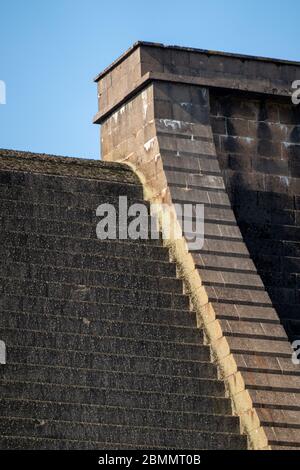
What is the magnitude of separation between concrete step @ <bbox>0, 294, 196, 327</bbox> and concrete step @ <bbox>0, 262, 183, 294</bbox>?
19.6 inches

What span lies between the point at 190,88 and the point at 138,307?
5314mm

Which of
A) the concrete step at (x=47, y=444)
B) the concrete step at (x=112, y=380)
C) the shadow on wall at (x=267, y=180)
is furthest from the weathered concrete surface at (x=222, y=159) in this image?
the concrete step at (x=47, y=444)

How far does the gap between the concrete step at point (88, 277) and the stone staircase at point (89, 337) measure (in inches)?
0.8

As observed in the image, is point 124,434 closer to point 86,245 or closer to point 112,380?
point 112,380

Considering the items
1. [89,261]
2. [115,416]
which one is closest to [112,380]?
[115,416]

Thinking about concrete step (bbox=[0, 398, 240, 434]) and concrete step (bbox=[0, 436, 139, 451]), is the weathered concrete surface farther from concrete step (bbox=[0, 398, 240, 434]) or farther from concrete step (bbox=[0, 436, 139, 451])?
concrete step (bbox=[0, 436, 139, 451])

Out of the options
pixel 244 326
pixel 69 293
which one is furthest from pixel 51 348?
pixel 244 326

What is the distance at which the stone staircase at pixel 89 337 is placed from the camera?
22.7 m

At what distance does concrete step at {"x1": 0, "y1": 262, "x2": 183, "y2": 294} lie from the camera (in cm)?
2483

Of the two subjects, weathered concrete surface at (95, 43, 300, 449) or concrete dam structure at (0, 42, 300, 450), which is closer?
concrete dam structure at (0, 42, 300, 450)

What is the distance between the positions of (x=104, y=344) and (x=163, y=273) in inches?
91.1

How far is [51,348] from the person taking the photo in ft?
77.4

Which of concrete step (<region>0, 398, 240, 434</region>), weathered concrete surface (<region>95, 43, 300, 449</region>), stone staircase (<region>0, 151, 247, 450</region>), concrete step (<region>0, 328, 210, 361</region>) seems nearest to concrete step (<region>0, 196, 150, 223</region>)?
stone staircase (<region>0, 151, 247, 450</region>)

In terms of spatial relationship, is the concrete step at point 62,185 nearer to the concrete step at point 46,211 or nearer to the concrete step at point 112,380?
the concrete step at point 46,211
